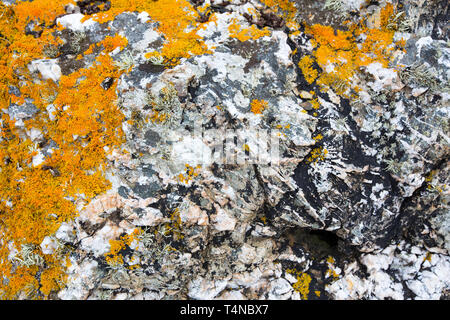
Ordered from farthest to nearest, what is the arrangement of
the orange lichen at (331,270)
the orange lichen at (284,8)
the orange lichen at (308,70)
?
the orange lichen at (331,270)
the orange lichen at (284,8)
the orange lichen at (308,70)

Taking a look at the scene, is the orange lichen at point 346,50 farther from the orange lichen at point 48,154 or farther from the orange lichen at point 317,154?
the orange lichen at point 48,154

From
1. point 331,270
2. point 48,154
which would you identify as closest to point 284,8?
point 48,154

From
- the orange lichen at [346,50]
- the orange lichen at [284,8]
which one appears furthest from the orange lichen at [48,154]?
the orange lichen at [346,50]

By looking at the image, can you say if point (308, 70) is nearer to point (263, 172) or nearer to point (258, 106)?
point (258, 106)

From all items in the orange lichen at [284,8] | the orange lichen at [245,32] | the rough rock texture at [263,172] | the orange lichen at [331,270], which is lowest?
the orange lichen at [331,270]

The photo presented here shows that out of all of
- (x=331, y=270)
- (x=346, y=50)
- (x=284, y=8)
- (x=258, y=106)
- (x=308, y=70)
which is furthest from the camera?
(x=331, y=270)

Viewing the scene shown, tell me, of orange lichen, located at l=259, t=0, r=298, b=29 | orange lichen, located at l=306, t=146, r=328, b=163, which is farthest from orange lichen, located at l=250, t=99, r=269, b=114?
orange lichen, located at l=259, t=0, r=298, b=29

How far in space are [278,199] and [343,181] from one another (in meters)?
1.32

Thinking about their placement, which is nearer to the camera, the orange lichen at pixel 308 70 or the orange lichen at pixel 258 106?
the orange lichen at pixel 258 106

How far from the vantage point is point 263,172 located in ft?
18.3

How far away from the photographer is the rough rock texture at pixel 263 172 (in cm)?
548

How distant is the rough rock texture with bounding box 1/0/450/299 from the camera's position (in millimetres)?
5477

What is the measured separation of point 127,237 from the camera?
17.9 feet

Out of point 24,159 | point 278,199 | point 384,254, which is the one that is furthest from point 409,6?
point 24,159
